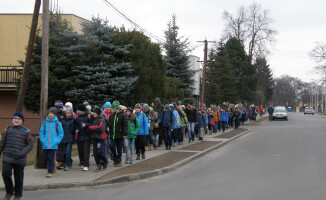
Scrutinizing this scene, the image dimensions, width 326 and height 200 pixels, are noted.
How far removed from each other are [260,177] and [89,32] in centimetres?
1193

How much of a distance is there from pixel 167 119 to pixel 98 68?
4.61m

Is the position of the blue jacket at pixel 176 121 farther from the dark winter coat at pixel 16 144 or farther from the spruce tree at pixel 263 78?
the spruce tree at pixel 263 78

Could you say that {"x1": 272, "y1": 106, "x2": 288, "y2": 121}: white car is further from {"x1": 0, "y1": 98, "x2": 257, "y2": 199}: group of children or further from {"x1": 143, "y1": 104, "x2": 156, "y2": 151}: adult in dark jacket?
{"x1": 0, "y1": 98, "x2": 257, "y2": 199}: group of children

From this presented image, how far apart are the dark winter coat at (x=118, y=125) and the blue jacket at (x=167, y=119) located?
176 inches

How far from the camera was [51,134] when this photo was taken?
31.0 feet

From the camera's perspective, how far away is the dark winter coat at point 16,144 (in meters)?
7.16

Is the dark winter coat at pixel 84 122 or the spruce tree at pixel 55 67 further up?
the spruce tree at pixel 55 67

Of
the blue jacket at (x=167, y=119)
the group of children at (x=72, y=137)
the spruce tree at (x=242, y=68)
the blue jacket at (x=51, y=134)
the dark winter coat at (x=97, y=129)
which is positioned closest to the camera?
the group of children at (x=72, y=137)

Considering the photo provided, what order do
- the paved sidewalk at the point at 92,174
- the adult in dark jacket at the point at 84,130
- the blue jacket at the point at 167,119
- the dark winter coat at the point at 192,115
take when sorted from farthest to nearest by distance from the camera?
the dark winter coat at the point at 192,115, the blue jacket at the point at 167,119, the adult in dark jacket at the point at 84,130, the paved sidewalk at the point at 92,174

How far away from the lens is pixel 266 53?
5806 cm

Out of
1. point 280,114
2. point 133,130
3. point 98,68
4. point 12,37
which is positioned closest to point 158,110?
point 98,68

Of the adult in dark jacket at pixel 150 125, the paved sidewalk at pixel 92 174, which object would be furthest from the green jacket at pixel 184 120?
the paved sidewalk at pixel 92 174

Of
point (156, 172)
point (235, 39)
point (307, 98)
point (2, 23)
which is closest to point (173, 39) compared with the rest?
point (2, 23)

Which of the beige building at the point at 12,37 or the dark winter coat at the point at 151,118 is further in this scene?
the beige building at the point at 12,37
